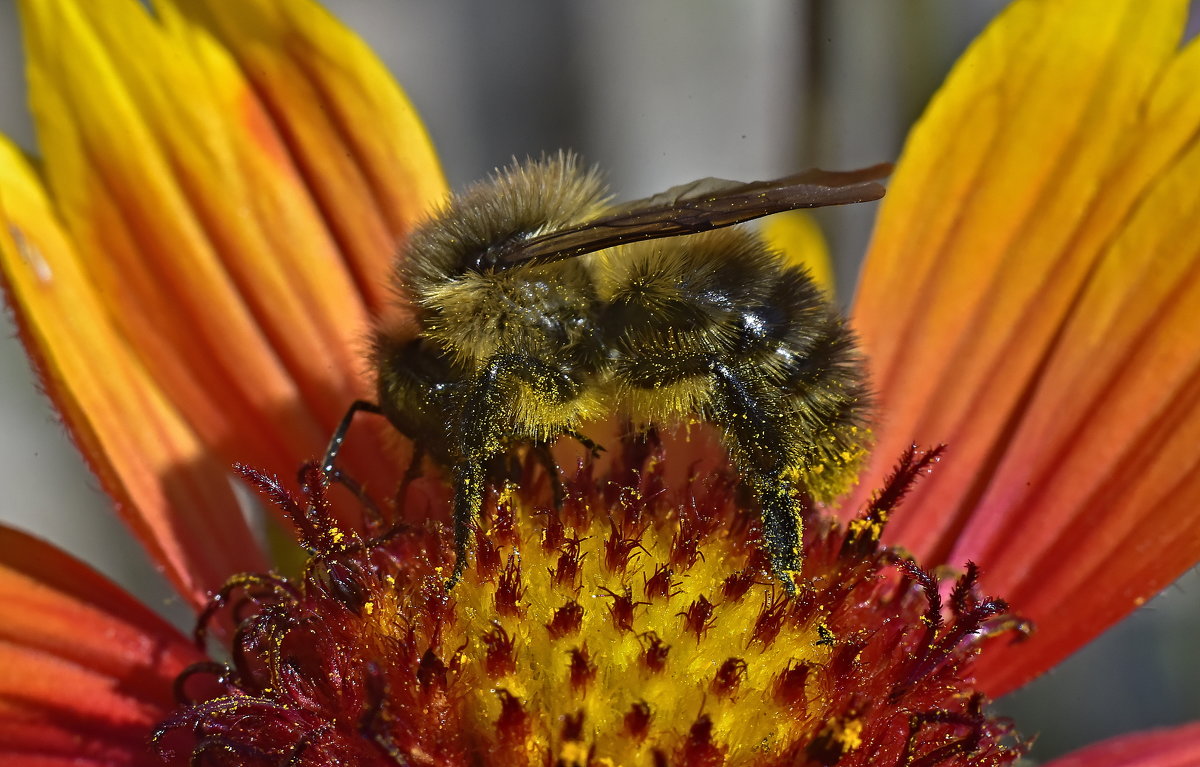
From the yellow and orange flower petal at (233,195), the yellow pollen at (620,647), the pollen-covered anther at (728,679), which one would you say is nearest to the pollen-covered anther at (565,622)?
the yellow pollen at (620,647)

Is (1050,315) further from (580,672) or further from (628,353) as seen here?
(580,672)

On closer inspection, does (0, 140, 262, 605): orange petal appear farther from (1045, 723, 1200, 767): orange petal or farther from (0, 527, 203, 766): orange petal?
(1045, 723, 1200, 767): orange petal

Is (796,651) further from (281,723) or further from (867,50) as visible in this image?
(867,50)

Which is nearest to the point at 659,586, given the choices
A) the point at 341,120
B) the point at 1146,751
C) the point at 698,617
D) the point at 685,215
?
the point at 698,617

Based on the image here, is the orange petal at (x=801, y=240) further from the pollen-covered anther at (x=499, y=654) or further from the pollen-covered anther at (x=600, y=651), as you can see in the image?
the pollen-covered anther at (x=499, y=654)

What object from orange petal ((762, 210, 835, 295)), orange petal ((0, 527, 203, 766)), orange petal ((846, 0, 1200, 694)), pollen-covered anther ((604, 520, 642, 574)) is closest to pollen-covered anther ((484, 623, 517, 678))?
pollen-covered anther ((604, 520, 642, 574))

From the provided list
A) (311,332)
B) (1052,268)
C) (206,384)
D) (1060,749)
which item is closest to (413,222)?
(311,332)

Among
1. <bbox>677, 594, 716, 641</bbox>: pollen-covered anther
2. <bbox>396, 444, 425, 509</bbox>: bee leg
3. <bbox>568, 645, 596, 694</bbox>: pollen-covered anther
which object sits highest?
<bbox>396, 444, 425, 509</bbox>: bee leg

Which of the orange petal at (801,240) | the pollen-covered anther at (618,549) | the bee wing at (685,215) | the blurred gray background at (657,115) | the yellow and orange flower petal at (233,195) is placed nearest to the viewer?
the bee wing at (685,215)
